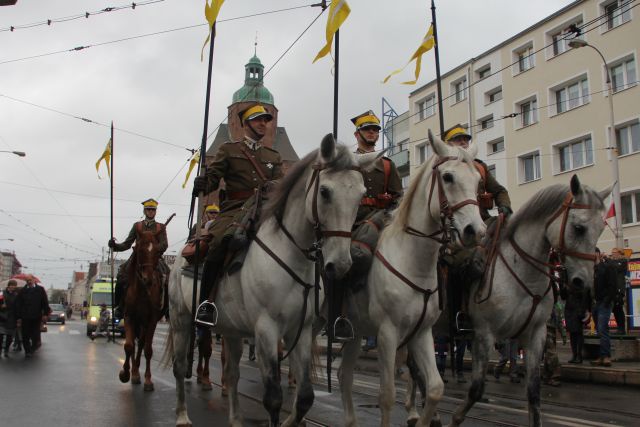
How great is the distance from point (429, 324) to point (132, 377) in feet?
22.0

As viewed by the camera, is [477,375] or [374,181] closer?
[477,375]

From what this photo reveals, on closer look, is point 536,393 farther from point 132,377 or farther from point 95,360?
point 95,360

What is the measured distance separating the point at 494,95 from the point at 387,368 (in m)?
36.7

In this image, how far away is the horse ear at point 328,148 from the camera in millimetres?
5301

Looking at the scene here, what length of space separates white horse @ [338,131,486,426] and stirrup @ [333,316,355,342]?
0.79 ft

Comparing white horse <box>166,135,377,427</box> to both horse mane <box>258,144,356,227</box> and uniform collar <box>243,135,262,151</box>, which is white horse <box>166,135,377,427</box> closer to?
horse mane <box>258,144,356,227</box>

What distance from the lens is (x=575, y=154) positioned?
3316 cm

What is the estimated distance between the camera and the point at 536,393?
21.1ft

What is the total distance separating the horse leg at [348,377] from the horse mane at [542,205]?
2.36 m

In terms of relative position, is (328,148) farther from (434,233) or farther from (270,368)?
(270,368)

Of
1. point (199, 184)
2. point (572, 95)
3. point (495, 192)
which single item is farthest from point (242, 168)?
point (572, 95)

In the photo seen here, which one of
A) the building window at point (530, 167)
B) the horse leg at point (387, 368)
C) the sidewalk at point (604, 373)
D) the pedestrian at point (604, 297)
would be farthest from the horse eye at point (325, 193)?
the building window at point (530, 167)

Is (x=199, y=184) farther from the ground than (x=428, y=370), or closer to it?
farther from the ground

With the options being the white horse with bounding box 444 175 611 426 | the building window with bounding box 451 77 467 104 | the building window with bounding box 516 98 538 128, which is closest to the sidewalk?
the white horse with bounding box 444 175 611 426
